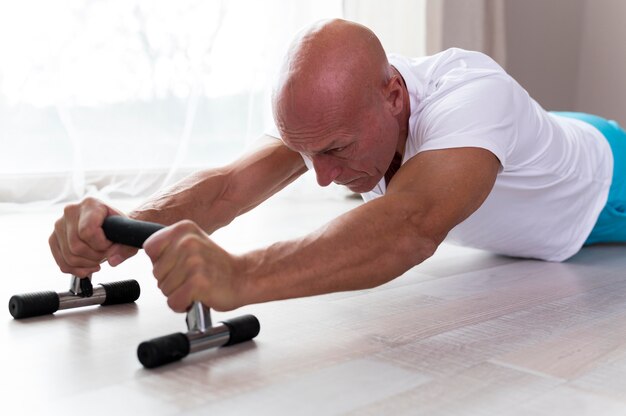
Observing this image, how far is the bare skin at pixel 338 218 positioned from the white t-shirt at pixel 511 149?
0.05 meters

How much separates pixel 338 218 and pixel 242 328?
0.23m

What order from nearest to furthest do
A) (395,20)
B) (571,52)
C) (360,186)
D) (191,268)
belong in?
1. (191,268)
2. (360,186)
3. (395,20)
4. (571,52)

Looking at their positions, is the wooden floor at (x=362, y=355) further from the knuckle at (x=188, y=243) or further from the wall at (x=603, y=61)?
the wall at (x=603, y=61)

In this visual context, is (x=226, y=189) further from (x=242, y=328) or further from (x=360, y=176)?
(x=242, y=328)

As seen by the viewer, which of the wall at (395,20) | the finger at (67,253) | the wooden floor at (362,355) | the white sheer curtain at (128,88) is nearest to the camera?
the wooden floor at (362,355)

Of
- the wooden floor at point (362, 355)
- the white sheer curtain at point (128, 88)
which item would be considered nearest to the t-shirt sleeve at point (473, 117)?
the wooden floor at point (362, 355)

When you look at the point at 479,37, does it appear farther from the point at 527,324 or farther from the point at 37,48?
the point at 527,324

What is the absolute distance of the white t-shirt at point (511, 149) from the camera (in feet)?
4.55

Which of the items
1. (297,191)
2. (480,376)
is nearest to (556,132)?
(480,376)

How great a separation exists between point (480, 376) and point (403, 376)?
4.3 inches

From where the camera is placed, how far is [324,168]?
4.63 ft

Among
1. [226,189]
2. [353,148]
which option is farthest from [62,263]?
[353,148]

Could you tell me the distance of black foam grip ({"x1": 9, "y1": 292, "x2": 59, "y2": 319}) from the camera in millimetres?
1387

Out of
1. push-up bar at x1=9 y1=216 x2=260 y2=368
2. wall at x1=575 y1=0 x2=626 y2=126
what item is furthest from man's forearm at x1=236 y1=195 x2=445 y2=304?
wall at x1=575 y1=0 x2=626 y2=126
